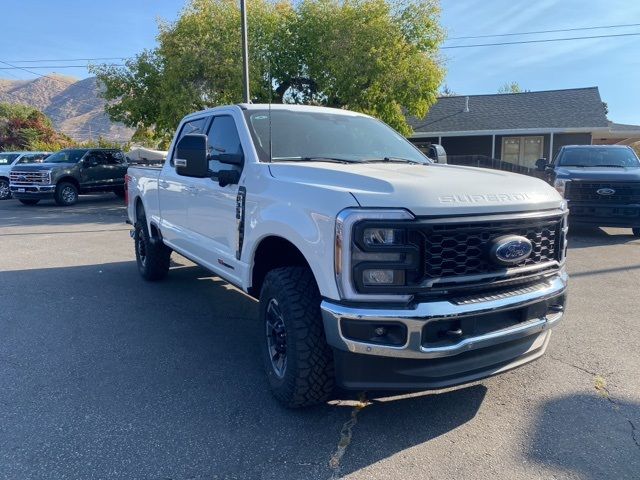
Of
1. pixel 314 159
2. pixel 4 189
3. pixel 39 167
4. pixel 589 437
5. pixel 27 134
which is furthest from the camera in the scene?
pixel 27 134

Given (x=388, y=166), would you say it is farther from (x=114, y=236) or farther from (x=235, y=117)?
(x=114, y=236)

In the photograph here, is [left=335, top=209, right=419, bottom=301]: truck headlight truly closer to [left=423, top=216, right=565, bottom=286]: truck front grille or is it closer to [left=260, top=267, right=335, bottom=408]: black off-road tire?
[left=423, top=216, right=565, bottom=286]: truck front grille

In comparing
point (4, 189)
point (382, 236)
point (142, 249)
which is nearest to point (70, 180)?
point (4, 189)

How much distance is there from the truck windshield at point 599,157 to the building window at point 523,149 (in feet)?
37.8

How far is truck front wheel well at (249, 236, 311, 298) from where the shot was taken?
361cm

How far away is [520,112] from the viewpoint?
75.2 feet

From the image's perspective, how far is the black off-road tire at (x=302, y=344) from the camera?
3076 mm

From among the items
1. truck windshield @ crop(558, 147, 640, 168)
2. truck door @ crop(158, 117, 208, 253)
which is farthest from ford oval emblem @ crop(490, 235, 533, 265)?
truck windshield @ crop(558, 147, 640, 168)

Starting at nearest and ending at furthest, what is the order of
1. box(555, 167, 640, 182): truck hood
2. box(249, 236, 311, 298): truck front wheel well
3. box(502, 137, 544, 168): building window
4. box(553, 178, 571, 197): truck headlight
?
box(249, 236, 311, 298): truck front wheel well → box(555, 167, 640, 182): truck hood → box(553, 178, 571, 197): truck headlight → box(502, 137, 544, 168): building window

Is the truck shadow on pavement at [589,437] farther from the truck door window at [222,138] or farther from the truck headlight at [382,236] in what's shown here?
the truck door window at [222,138]

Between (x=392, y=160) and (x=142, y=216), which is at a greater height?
(x=392, y=160)

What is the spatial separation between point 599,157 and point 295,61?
11.4 m

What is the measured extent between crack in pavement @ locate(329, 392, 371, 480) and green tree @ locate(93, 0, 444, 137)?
44.0 ft

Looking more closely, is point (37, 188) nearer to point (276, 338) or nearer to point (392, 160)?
point (392, 160)
